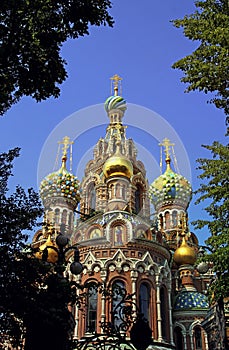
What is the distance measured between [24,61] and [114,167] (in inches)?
627

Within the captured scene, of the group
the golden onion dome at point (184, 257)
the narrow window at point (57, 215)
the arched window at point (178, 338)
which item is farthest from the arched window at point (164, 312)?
the narrow window at point (57, 215)

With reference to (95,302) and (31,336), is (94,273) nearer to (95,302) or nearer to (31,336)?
(95,302)

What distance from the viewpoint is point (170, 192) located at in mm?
31578

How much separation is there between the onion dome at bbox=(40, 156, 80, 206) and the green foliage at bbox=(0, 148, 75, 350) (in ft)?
75.6

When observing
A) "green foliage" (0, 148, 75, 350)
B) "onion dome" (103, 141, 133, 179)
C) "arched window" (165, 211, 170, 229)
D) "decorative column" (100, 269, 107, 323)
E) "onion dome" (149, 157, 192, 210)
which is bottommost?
"green foliage" (0, 148, 75, 350)

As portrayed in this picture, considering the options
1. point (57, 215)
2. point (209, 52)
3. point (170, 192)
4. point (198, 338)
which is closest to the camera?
point (209, 52)

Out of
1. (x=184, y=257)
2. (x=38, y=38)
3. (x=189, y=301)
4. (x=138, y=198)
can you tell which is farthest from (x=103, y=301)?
(x=38, y=38)

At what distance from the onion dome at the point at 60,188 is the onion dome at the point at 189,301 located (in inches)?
474

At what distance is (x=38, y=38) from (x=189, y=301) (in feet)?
57.2

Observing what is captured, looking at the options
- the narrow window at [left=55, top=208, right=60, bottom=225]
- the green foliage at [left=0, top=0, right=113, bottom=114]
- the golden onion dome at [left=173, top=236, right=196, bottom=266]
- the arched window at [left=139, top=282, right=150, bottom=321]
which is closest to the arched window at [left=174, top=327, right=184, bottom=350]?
the arched window at [left=139, top=282, right=150, bottom=321]

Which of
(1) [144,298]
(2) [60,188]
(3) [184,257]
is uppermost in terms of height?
(2) [60,188]

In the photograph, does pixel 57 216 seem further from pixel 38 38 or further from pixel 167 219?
pixel 38 38

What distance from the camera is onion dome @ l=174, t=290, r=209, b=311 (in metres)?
21.4

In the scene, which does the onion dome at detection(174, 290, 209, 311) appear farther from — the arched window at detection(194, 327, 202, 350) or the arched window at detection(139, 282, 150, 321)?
the arched window at detection(139, 282, 150, 321)
